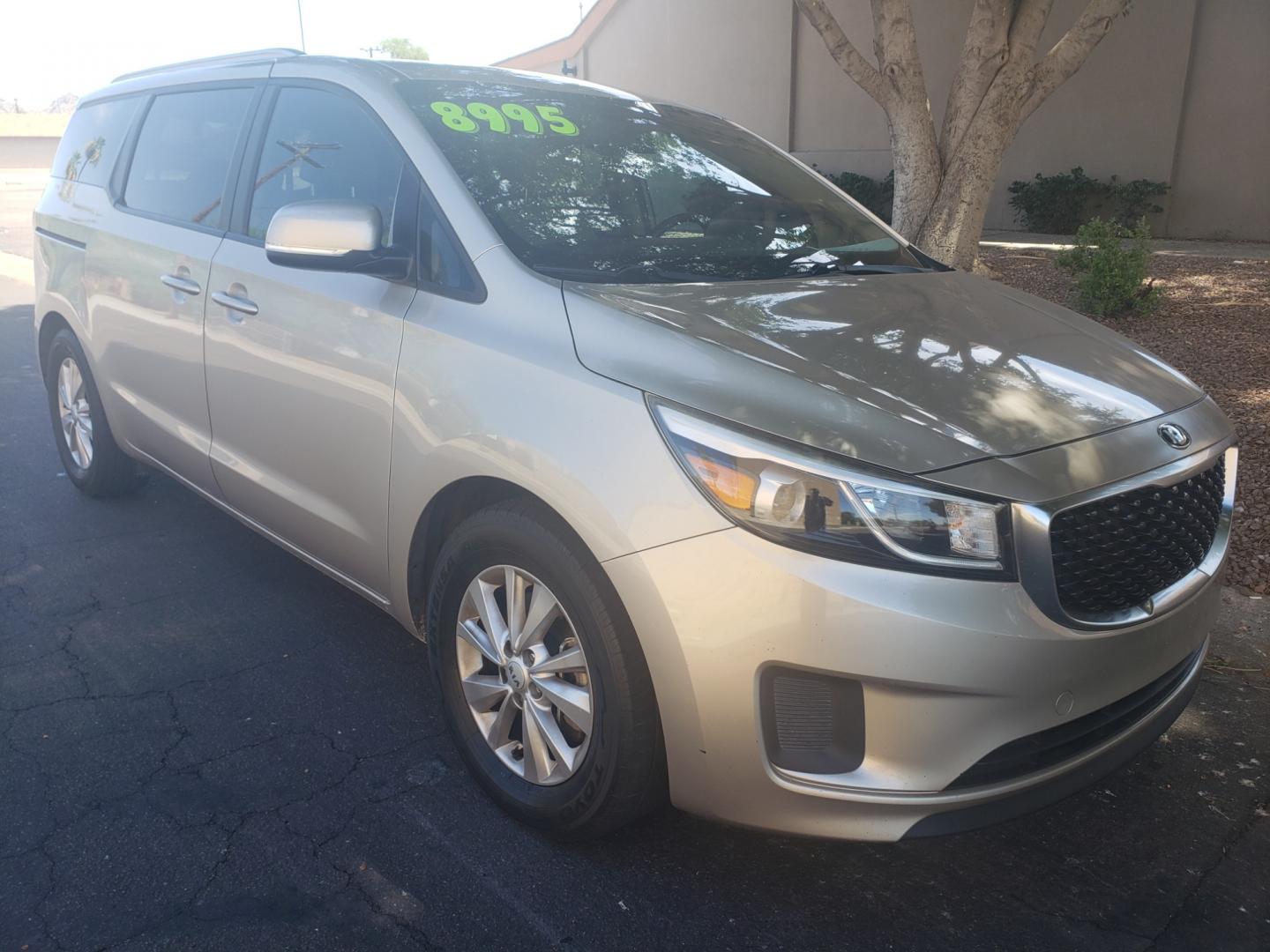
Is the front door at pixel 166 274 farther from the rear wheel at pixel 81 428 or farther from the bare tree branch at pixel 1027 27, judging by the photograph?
the bare tree branch at pixel 1027 27

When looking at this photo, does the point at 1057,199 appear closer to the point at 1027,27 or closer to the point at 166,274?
the point at 1027,27

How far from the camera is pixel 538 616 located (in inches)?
102

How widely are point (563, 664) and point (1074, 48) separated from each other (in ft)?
26.0

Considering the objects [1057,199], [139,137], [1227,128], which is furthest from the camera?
[1057,199]

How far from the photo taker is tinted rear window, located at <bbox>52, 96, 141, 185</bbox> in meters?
4.73

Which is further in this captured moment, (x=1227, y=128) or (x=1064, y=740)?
(x=1227, y=128)

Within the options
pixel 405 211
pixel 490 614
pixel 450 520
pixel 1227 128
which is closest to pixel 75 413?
pixel 405 211

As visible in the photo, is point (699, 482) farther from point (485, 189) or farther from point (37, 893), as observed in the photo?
point (37, 893)

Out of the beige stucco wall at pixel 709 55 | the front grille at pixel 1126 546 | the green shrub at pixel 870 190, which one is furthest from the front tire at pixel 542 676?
the beige stucco wall at pixel 709 55

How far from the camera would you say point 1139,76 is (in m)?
15.0

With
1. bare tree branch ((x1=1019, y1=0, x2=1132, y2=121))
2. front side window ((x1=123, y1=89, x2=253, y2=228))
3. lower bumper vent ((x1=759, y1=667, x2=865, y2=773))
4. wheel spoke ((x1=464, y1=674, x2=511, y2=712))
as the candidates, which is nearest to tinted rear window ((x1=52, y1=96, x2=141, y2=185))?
front side window ((x1=123, y1=89, x2=253, y2=228))

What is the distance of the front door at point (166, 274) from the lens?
12.7 ft

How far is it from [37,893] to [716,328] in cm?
209

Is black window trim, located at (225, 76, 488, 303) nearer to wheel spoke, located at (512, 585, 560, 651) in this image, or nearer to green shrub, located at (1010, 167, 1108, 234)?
wheel spoke, located at (512, 585, 560, 651)
